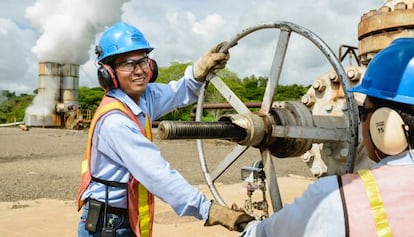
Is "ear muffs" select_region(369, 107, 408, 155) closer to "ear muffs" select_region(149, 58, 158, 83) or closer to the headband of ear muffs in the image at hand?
the headband of ear muffs

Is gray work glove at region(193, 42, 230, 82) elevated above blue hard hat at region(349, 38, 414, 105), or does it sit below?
above

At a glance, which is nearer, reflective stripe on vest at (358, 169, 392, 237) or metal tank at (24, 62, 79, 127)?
reflective stripe on vest at (358, 169, 392, 237)

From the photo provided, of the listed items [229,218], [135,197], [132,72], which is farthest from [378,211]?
[132,72]

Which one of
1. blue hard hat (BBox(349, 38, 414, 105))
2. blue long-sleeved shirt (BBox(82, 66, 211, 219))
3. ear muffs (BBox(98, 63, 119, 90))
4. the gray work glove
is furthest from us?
the gray work glove

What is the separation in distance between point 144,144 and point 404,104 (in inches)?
49.7

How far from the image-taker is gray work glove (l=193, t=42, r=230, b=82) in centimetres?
282

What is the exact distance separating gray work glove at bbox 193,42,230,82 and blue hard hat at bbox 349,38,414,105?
4.58 feet

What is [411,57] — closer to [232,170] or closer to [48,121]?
[232,170]

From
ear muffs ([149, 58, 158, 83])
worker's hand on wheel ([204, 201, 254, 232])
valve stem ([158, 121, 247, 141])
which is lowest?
worker's hand on wheel ([204, 201, 254, 232])

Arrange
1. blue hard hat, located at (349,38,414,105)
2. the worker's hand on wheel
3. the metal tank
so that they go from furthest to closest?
the metal tank
the worker's hand on wheel
blue hard hat, located at (349,38,414,105)

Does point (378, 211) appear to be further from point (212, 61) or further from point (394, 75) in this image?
point (212, 61)

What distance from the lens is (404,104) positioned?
1.36 meters

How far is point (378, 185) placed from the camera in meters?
1.25

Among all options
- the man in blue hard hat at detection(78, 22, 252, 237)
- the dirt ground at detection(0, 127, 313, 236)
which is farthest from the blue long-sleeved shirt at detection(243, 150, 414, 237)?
the dirt ground at detection(0, 127, 313, 236)
